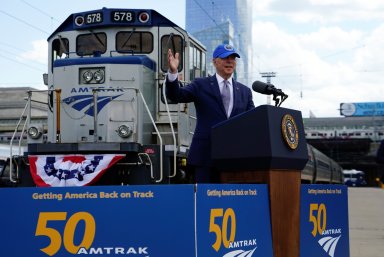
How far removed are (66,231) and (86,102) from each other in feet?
23.1

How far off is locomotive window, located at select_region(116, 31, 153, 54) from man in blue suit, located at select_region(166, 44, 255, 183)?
6.17m

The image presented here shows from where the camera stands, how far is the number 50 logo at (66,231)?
2.87 m

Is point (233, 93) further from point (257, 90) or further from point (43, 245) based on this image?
point (43, 245)

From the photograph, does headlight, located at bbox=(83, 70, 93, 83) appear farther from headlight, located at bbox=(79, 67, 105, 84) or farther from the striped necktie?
the striped necktie

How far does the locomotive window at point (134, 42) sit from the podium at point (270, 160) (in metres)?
6.94

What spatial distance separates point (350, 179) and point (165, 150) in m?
73.3

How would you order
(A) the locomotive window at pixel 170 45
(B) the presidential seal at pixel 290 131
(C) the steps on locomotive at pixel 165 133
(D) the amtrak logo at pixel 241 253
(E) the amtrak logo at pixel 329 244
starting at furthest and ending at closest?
(A) the locomotive window at pixel 170 45 < (C) the steps on locomotive at pixel 165 133 < (E) the amtrak logo at pixel 329 244 < (B) the presidential seal at pixel 290 131 < (D) the amtrak logo at pixel 241 253

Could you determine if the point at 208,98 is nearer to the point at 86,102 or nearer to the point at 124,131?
the point at 124,131

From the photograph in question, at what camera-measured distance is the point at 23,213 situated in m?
2.94

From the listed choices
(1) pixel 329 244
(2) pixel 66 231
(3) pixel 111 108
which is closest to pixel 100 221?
(2) pixel 66 231

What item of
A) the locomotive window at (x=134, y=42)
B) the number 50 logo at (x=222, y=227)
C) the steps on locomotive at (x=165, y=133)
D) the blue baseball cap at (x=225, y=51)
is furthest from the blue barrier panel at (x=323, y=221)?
the locomotive window at (x=134, y=42)

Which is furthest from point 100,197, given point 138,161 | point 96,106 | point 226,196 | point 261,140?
point 96,106

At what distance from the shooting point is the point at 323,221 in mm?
4301

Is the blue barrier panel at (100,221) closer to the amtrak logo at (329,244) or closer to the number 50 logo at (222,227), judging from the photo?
the number 50 logo at (222,227)
